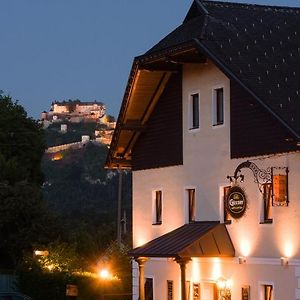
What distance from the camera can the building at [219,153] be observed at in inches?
1215

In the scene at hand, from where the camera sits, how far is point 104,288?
1745 inches

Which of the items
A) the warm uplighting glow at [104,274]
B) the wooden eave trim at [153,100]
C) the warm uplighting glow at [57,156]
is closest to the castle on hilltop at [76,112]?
the warm uplighting glow at [57,156]

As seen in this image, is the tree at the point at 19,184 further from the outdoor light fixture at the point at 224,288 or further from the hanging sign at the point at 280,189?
the hanging sign at the point at 280,189

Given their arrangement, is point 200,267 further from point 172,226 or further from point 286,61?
point 286,61

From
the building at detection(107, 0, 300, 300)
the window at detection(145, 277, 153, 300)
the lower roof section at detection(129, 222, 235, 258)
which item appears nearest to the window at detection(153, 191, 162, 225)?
the building at detection(107, 0, 300, 300)

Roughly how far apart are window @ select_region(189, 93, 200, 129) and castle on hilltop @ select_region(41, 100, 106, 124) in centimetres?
13776

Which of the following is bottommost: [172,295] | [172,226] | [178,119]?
[172,295]

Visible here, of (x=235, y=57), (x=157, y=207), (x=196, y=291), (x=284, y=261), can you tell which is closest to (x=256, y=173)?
(x=284, y=261)

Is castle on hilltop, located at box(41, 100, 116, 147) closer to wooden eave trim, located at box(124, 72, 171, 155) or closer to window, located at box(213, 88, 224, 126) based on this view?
wooden eave trim, located at box(124, 72, 171, 155)

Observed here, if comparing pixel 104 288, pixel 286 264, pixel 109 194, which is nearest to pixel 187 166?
pixel 286 264

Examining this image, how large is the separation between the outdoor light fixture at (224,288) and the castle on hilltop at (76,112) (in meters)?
140

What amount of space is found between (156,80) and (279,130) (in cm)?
770

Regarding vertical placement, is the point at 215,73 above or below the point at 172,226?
above

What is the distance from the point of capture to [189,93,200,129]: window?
35.8 meters
